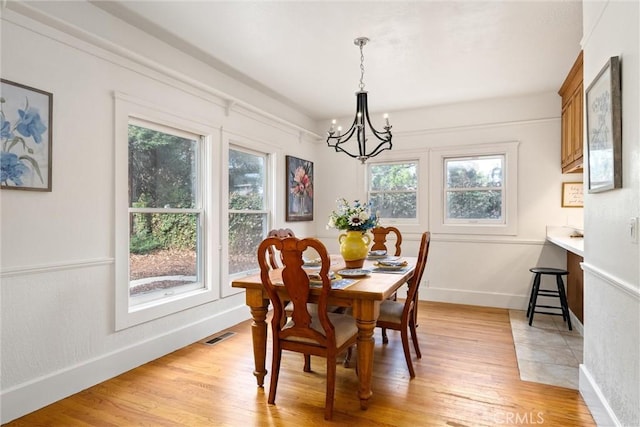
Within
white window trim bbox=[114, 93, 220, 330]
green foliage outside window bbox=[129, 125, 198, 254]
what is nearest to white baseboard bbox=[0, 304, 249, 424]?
white window trim bbox=[114, 93, 220, 330]

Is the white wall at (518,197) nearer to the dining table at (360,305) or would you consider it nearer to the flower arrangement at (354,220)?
the flower arrangement at (354,220)

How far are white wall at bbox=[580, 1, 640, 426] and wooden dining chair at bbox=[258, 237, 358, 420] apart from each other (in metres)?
1.37

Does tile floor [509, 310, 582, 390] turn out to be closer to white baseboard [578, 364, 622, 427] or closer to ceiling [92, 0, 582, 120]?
white baseboard [578, 364, 622, 427]

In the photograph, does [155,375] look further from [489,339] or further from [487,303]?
[487,303]

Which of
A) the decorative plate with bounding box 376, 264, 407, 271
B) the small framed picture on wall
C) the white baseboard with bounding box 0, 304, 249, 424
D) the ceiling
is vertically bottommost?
the white baseboard with bounding box 0, 304, 249, 424

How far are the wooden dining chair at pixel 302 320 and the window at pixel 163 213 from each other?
134 cm

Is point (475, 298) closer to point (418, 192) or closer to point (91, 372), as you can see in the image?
point (418, 192)

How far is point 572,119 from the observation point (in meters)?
3.74

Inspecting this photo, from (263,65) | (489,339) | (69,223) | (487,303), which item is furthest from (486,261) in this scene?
(69,223)

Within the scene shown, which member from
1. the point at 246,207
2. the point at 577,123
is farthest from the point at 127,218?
the point at 577,123

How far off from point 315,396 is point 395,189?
341 centimetres

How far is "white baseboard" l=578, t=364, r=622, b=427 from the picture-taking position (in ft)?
6.10

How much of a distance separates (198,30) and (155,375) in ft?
8.64

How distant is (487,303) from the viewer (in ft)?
15.2
